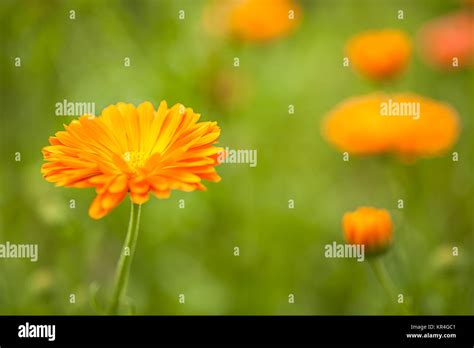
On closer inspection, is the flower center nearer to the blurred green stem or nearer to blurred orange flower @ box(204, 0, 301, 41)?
the blurred green stem

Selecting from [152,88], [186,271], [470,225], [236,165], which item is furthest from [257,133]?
[470,225]

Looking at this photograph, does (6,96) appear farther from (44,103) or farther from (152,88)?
(152,88)

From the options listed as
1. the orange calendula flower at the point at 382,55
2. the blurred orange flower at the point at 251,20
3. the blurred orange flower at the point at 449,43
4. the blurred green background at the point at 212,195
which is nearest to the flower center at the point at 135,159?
the blurred green background at the point at 212,195

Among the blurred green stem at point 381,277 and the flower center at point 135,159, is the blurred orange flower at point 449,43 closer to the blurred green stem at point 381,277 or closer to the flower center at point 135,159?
the blurred green stem at point 381,277

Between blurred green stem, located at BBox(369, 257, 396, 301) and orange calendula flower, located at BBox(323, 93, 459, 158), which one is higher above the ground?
orange calendula flower, located at BBox(323, 93, 459, 158)

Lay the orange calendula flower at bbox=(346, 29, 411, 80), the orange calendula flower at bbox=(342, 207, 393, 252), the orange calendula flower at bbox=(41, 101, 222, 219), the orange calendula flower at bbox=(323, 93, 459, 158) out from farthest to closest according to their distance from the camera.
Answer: the orange calendula flower at bbox=(346, 29, 411, 80), the orange calendula flower at bbox=(323, 93, 459, 158), the orange calendula flower at bbox=(342, 207, 393, 252), the orange calendula flower at bbox=(41, 101, 222, 219)

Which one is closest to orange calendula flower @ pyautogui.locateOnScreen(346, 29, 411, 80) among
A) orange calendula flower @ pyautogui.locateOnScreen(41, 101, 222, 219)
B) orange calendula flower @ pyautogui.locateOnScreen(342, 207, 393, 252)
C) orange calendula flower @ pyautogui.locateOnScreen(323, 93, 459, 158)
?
orange calendula flower @ pyautogui.locateOnScreen(323, 93, 459, 158)

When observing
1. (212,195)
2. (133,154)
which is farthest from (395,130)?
(133,154)

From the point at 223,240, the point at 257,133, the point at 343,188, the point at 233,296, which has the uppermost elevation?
the point at 257,133
